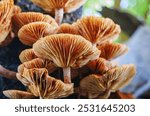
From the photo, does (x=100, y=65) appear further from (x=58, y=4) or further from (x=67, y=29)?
(x=58, y=4)

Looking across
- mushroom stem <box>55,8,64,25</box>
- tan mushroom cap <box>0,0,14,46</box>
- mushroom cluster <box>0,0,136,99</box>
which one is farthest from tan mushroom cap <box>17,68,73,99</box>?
mushroom stem <box>55,8,64,25</box>

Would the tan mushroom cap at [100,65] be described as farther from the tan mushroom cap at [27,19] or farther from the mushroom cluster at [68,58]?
the tan mushroom cap at [27,19]

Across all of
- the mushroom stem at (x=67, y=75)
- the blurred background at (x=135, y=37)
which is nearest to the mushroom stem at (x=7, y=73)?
the mushroom stem at (x=67, y=75)

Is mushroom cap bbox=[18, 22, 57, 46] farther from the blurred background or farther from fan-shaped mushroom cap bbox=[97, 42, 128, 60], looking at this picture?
the blurred background

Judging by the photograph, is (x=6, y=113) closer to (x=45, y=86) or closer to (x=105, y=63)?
(x=45, y=86)

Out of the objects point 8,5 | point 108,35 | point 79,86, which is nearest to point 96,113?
point 79,86

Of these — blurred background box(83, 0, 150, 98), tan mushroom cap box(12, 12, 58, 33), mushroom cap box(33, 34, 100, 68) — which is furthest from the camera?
blurred background box(83, 0, 150, 98)
